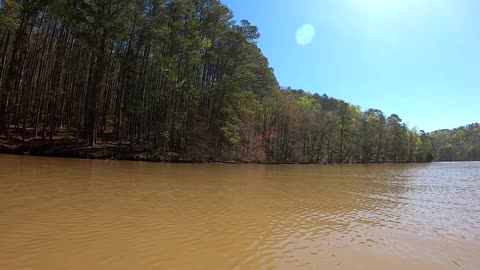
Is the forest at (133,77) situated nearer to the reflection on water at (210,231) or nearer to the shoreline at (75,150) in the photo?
the shoreline at (75,150)

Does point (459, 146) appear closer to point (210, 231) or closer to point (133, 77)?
point (133, 77)

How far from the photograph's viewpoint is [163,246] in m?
6.57

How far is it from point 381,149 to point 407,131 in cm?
1783

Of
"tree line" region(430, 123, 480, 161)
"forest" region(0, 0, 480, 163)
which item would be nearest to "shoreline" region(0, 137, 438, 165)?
"forest" region(0, 0, 480, 163)

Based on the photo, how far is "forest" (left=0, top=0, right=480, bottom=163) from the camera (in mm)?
31016

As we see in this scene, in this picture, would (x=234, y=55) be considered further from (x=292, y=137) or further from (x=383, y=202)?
(x=383, y=202)

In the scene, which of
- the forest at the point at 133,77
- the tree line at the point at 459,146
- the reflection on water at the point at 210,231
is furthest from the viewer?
the tree line at the point at 459,146

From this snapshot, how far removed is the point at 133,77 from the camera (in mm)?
36500

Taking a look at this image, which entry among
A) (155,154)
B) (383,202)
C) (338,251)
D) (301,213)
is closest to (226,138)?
(155,154)

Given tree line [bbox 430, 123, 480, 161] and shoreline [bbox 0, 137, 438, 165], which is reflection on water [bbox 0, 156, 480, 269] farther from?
tree line [bbox 430, 123, 480, 161]

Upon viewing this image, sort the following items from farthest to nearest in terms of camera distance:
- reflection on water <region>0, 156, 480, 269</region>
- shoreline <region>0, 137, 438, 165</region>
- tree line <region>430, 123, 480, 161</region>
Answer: tree line <region>430, 123, 480, 161</region>
shoreline <region>0, 137, 438, 165</region>
reflection on water <region>0, 156, 480, 269</region>

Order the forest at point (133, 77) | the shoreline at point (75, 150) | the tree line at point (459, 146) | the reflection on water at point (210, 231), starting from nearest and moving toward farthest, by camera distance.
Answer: the reflection on water at point (210, 231)
the shoreline at point (75, 150)
the forest at point (133, 77)
the tree line at point (459, 146)

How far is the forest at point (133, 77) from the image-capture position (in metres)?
31.0

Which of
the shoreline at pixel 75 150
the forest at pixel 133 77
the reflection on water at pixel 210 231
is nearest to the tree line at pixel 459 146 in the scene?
the forest at pixel 133 77
